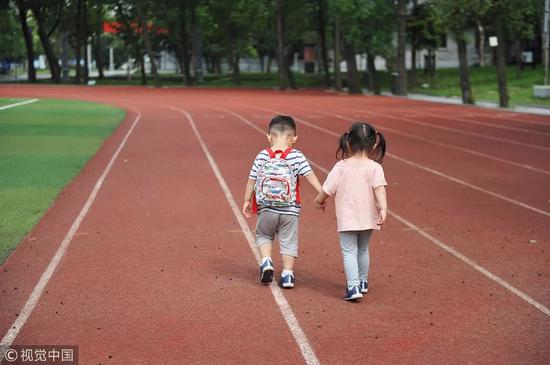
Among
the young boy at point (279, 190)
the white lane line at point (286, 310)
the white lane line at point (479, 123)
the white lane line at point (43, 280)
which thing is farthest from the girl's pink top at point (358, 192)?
the white lane line at point (479, 123)

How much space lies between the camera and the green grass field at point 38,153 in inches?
505

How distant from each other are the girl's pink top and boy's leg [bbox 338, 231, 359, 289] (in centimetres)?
12

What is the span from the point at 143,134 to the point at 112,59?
14081cm

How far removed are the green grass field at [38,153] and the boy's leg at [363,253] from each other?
12.4 feet

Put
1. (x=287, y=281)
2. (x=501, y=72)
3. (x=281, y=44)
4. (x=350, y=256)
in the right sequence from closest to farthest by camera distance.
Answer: (x=350, y=256) < (x=287, y=281) < (x=501, y=72) < (x=281, y=44)

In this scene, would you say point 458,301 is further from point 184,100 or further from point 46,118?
point 184,100

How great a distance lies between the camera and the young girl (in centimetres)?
786

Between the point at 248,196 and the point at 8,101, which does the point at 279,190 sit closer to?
the point at 248,196

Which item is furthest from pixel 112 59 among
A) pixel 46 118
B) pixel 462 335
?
pixel 462 335

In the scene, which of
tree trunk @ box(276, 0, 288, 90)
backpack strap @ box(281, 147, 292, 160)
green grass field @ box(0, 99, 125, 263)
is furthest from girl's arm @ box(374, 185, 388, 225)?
tree trunk @ box(276, 0, 288, 90)

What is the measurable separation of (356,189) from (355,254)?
555mm

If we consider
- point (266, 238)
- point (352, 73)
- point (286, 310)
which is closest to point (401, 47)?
point (352, 73)

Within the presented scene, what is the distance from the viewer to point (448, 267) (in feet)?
30.8

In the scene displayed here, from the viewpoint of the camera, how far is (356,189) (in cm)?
790
